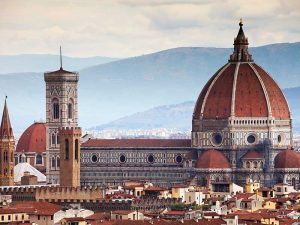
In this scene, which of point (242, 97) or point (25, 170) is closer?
point (25, 170)

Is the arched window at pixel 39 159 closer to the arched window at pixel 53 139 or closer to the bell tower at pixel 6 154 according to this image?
the arched window at pixel 53 139

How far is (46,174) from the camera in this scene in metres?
177

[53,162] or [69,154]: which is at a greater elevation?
[53,162]

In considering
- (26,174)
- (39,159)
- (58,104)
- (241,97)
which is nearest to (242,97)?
(241,97)

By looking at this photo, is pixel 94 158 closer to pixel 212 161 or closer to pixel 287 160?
pixel 212 161

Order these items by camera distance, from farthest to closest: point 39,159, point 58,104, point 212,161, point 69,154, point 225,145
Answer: point 39,159 → point 58,104 → point 225,145 → point 212,161 → point 69,154

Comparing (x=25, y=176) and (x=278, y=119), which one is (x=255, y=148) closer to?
(x=278, y=119)

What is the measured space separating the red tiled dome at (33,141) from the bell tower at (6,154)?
26.1m

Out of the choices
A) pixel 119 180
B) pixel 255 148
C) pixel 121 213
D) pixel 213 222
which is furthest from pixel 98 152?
pixel 213 222

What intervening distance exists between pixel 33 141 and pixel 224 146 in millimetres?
24785

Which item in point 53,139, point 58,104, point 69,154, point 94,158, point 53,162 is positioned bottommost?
point 69,154

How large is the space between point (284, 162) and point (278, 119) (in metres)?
6.53

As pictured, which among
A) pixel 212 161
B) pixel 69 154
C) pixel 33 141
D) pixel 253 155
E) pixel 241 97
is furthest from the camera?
pixel 33 141

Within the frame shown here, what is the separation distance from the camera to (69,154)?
512ft
